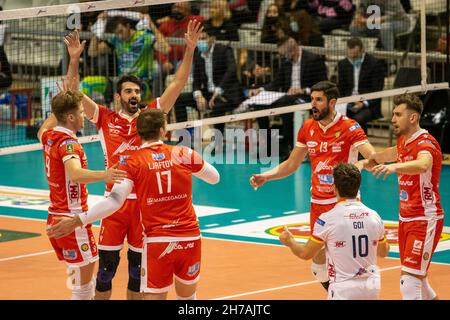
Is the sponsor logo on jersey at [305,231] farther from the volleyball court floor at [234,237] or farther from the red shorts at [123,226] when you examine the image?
the red shorts at [123,226]

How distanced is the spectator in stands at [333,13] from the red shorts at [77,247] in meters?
15.6

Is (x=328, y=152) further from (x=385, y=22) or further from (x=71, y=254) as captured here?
(x=385, y=22)

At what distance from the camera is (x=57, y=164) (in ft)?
36.8

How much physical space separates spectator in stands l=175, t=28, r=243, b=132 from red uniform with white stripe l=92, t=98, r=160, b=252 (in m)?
10.4

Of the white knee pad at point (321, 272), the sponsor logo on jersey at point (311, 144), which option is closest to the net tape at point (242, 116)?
the sponsor logo on jersey at point (311, 144)

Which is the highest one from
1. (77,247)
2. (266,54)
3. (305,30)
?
(305,30)

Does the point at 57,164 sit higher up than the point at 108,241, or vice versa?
the point at 57,164

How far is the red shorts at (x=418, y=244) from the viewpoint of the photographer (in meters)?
11.4

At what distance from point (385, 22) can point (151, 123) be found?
15266 mm

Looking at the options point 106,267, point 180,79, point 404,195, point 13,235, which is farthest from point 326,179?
point 13,235

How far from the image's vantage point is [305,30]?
24.5 metres

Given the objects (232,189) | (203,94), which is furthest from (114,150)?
(203,94)

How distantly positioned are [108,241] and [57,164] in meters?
1.12
